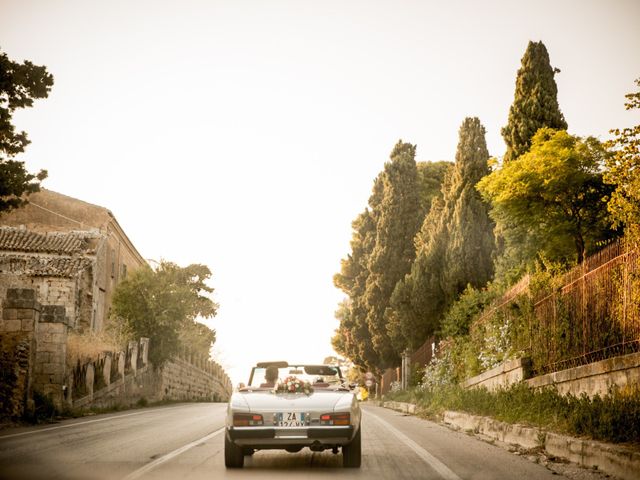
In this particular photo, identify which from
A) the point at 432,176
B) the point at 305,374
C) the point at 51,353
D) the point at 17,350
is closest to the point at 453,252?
the point at 51,353

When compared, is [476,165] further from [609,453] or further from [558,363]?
[609,453]

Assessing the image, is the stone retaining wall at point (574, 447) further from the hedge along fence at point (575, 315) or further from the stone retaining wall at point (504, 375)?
the stone retaining wall at point (504, 375)

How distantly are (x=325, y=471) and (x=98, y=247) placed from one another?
40.0m

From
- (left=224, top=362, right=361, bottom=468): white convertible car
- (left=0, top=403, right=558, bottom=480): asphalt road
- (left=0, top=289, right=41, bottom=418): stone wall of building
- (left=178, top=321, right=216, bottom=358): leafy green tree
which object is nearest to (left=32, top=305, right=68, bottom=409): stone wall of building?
(left=0, top=289, right=41, bottom=418): stone wall of building

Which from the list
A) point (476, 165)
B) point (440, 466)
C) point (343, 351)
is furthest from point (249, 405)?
point (343, 351)

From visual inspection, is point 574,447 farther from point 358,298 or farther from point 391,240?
point 358,298

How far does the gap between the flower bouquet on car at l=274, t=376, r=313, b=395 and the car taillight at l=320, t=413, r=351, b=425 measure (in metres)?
0.62

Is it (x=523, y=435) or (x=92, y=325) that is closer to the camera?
(x=523, y=435)

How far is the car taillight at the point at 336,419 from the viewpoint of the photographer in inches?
374

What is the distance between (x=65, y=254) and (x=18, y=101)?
24.2 m

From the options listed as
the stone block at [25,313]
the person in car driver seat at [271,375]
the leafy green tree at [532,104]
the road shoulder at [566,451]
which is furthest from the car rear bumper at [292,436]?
the leafy green tree at [532,104]

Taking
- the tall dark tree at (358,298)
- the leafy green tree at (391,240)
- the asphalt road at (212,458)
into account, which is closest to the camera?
the asphalt road at (212,458)

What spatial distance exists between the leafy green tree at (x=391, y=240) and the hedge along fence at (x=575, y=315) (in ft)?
74.9

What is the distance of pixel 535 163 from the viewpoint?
2847 cm
